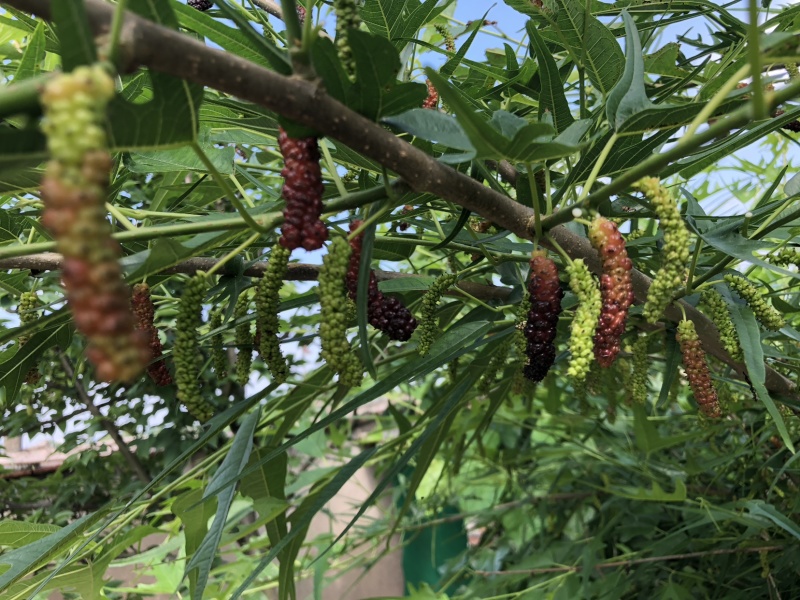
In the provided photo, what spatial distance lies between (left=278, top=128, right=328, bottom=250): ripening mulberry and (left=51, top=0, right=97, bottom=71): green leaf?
5.1 inches

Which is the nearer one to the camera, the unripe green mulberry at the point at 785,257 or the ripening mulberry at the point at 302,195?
the ripening mulberry at the point at 302,195

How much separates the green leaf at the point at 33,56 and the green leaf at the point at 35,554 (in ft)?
1.29

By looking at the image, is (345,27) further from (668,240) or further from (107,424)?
(107,424)

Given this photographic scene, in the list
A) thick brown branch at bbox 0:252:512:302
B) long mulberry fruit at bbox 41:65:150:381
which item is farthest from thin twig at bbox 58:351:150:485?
long mulberry fruit at bbox 41:65:150:381

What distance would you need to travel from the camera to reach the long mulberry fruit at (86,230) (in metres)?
0.18

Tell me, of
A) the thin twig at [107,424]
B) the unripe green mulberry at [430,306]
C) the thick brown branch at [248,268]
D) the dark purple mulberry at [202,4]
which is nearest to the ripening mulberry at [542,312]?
the unripe green mulberry at [430,306]

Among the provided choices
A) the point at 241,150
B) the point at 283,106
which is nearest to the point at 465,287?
the point at 283,106

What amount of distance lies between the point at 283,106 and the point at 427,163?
0.11m

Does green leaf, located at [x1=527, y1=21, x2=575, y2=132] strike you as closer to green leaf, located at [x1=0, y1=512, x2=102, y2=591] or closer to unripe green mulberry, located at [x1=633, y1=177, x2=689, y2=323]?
unripe green mulberry, located at [x1=633, y1=177, x2=689, y2=323]

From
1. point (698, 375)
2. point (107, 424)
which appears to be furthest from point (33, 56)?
point (107, 424)

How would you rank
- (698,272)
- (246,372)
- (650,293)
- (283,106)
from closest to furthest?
(283,106) → (650,293) → (246,372) → (698,272)

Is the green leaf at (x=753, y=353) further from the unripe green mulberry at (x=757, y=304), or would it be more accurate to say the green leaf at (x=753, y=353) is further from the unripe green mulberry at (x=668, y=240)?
the unripe green mulberry at (x=668, y=240)

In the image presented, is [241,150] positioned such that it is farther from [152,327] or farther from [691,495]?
[691,495]

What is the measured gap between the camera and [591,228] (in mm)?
464
